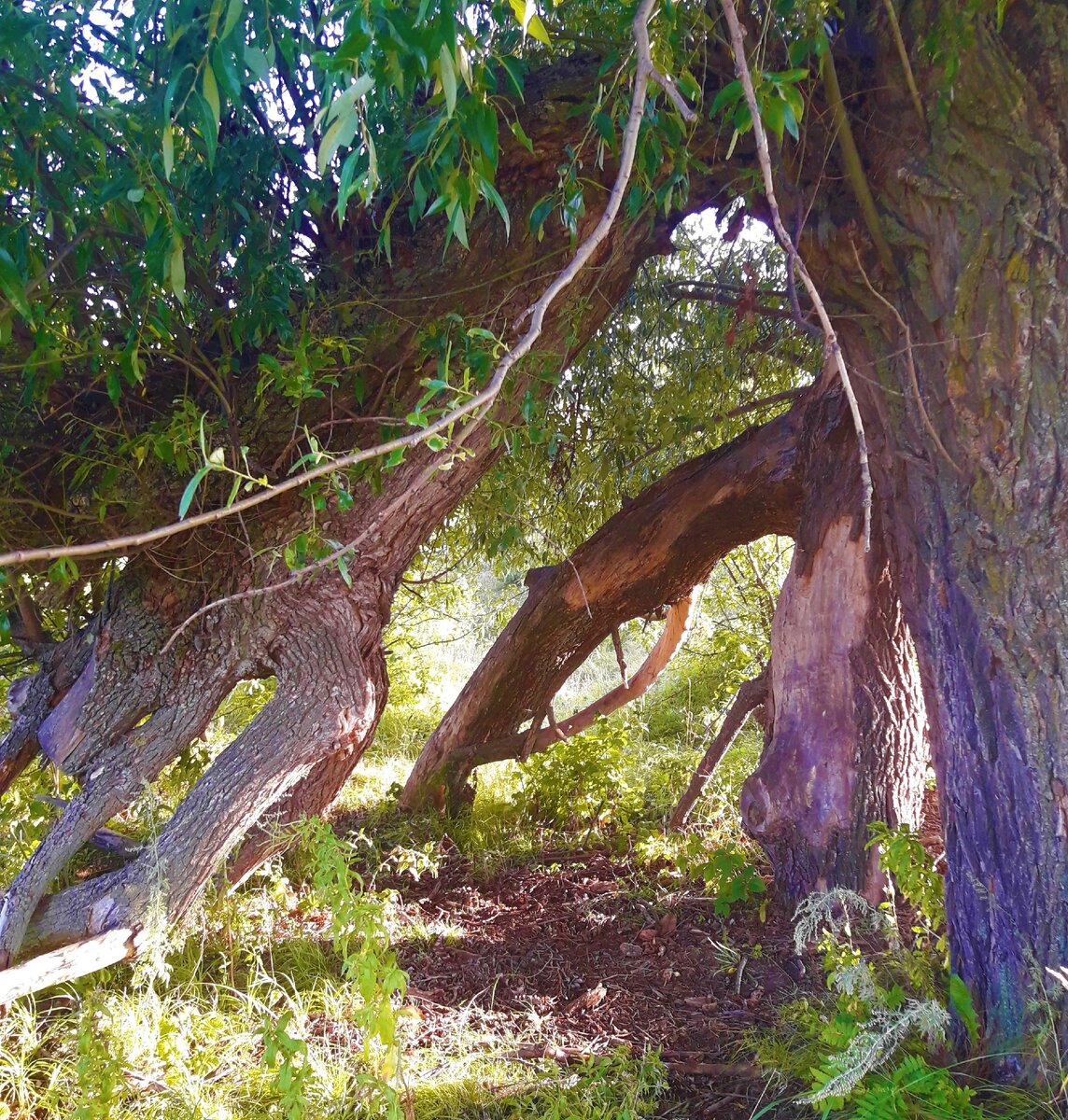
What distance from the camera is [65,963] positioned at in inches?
94.2

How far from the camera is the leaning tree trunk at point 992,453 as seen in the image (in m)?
2.03

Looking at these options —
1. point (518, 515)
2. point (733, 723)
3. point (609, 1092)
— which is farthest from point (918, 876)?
point (518, 515)

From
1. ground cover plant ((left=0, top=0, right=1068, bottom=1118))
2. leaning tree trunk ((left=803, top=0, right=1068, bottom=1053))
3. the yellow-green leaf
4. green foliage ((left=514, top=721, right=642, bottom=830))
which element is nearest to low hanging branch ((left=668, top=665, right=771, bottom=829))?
ground cover plant ((left=0, top=0, right=1068, bottom=1118))

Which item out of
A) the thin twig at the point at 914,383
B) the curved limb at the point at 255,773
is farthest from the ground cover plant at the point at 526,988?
the thin twig at the point at 914,383

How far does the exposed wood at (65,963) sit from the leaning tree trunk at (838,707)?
2.44 m

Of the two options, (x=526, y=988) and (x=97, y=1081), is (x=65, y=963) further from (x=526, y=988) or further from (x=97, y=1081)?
(x=526, y=988)

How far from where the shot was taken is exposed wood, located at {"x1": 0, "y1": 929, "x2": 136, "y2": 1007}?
2.31 meters

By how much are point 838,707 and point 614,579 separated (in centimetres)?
120

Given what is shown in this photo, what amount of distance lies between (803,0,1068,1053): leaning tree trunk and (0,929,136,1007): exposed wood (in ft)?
8.09

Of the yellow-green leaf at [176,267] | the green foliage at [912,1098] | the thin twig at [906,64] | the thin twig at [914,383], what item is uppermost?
the thin twig at [906,64]

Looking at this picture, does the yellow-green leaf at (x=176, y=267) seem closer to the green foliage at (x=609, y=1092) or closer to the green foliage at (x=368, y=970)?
the green foliage at (x=368, y=970)

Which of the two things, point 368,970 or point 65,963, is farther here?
point 65,963

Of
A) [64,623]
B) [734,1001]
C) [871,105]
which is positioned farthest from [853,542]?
[64,623]

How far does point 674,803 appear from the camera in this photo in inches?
194
